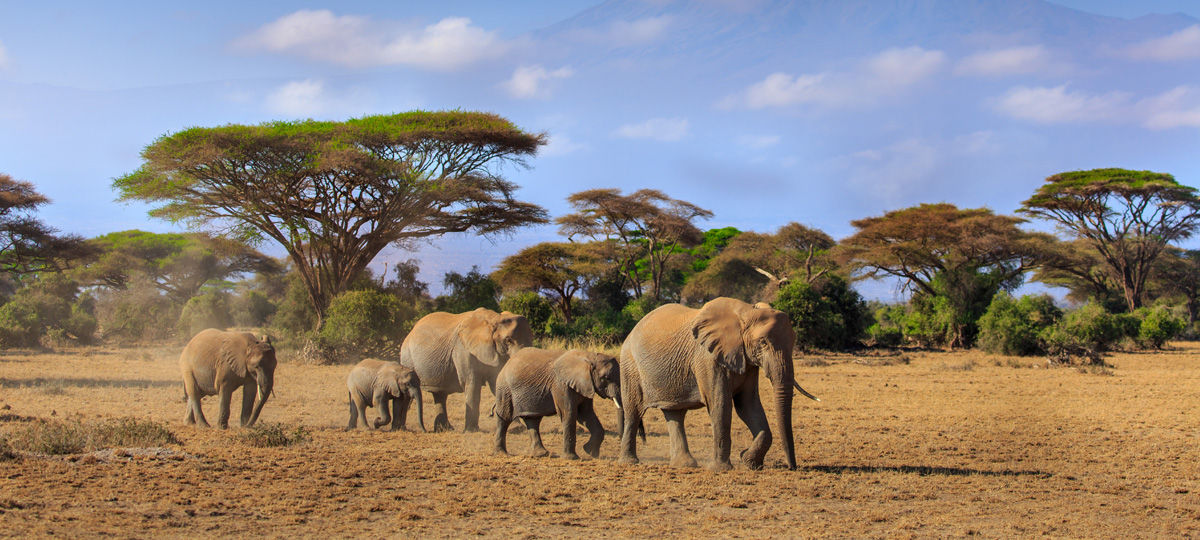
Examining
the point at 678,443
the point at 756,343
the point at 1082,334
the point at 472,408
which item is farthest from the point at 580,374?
the point at 1082,334

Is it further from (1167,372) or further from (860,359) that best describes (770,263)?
(1167,372)

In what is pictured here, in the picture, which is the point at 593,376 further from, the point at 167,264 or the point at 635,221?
the point at 167,264

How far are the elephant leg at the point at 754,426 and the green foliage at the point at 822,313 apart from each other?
1984cm

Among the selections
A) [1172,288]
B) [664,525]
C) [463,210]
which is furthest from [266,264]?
[1172,288]

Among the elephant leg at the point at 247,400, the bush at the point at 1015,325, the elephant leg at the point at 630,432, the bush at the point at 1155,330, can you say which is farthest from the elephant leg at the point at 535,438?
the bush at the point at 1155,330

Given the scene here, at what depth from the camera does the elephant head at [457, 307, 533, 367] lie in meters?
12.7

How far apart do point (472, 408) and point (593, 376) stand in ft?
11.0

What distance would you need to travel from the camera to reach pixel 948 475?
915 cm

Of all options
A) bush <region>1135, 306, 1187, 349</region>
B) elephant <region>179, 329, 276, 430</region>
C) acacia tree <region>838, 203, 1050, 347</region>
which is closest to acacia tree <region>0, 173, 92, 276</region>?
elephant <region>179, 329, 276, 430</region>

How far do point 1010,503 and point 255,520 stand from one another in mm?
6437

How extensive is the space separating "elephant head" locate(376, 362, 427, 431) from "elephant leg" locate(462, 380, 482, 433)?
2.32 ft

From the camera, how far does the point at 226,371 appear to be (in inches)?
483

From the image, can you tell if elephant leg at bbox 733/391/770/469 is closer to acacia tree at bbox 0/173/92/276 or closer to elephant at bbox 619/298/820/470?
elephant at bbox 619/298/820/470

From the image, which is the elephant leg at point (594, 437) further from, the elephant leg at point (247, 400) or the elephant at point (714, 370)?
the elephant leg at point (247, 400)
